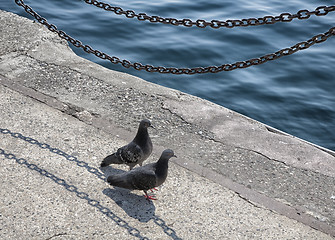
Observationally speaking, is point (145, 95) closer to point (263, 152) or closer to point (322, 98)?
point (263, 152)

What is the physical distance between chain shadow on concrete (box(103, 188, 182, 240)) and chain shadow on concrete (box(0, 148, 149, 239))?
14cm

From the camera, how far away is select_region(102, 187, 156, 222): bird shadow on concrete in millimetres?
4012

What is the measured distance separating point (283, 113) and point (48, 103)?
15.9 feet

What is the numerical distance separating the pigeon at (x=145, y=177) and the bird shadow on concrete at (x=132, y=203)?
10cm

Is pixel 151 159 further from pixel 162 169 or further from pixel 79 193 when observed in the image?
pixel 79 193

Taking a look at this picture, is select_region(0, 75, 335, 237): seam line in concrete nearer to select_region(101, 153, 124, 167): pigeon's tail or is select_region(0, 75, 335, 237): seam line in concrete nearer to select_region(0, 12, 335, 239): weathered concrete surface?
select_region(0, 12, 335, 239): weathered concrete surface

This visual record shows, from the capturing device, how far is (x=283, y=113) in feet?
28.0

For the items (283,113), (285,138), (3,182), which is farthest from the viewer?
(283,113)

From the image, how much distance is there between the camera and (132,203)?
4176mm

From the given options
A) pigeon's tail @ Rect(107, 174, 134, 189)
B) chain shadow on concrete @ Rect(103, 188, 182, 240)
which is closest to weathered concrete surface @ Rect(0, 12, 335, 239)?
chain shadow on concrete @ Rect(103, 188, 182, 240)

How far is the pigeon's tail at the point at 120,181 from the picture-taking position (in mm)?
4137

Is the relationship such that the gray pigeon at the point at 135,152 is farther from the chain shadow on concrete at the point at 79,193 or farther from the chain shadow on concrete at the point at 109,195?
the chain shadow on concrete at the point at 79,193

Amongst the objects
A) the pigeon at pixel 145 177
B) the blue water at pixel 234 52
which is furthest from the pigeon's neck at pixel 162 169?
the blue water at pixel 234 52

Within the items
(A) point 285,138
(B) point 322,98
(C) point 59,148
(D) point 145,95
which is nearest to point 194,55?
(B) point 322,98
